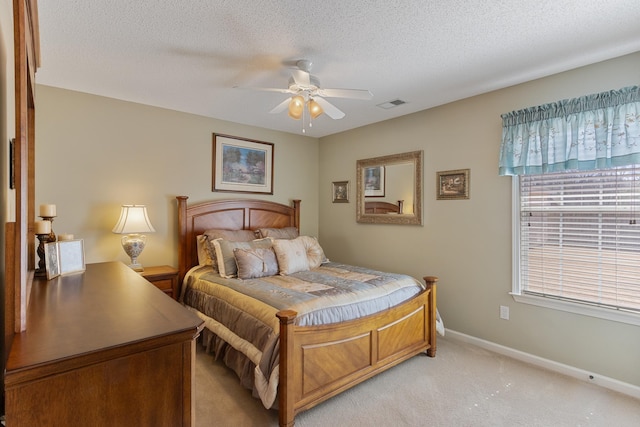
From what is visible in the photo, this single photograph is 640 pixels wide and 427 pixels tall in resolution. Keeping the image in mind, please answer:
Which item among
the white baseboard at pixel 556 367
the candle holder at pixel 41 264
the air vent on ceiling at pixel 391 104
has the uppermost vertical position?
the air vent on ceiling at pixel 391 104

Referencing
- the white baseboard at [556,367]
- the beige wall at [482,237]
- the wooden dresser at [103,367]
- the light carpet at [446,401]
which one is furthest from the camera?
the beige wall at [482,237]

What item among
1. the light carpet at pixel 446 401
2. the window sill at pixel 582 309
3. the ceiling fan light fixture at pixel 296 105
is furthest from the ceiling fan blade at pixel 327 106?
the window sill at pixel 582 309

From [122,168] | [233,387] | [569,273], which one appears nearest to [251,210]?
[122,168]

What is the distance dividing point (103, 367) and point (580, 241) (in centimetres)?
321

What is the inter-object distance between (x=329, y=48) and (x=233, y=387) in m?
2.59

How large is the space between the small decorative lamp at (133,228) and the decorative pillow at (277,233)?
1220 millimetres

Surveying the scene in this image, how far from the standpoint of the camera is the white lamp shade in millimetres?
3113

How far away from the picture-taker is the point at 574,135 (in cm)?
255

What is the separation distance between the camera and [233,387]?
96.6 inches

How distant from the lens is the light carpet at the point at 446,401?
208 cm

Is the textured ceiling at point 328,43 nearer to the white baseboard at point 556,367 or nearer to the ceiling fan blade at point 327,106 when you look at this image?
the ceiling fan blade at point 327,106

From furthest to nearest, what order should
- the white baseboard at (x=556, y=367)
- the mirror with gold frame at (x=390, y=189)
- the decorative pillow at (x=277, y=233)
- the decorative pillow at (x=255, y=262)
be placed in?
1. the decorative pillow at (x=277, y=233)
2. the mirror with gold frame at (x=390, y=189)
3. the decorative pillow at (x=255, y=262)
4. the white baseboard at (x=556, y=367)

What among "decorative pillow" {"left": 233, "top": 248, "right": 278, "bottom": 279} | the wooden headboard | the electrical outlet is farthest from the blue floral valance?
the wooden headboard

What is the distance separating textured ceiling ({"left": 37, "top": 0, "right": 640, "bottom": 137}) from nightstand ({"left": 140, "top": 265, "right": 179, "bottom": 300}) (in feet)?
5.83
